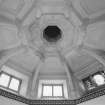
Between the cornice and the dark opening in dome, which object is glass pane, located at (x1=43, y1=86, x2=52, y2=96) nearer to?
Result: the cornice

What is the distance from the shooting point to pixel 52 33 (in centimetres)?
1051

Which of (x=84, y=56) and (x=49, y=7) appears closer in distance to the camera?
(x=49, y=7)

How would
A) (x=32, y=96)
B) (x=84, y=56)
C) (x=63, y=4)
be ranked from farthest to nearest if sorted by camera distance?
1. (x=84, y=56)
2. (x=32, y=96)
3. (x=63, y=4)

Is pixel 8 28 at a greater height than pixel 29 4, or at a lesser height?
lesser

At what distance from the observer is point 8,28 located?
9148 mm

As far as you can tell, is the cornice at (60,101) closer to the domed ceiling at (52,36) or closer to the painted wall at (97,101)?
the painted wall at (97,101)

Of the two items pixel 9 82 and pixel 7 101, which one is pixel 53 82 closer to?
pixel 9 82

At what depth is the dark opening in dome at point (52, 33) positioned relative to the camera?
10.3 m

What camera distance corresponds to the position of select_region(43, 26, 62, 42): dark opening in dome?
33.8 feet

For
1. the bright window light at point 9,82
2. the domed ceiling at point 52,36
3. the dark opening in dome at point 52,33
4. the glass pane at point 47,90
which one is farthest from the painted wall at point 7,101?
the dark opening in dome at point 52,33

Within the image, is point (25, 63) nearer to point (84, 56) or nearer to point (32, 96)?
point (32, 96)

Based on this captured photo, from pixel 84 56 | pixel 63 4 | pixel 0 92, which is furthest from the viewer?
pixel 84 56

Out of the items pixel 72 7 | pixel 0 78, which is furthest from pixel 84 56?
pixel 0 78

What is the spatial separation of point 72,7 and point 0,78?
661 cm
